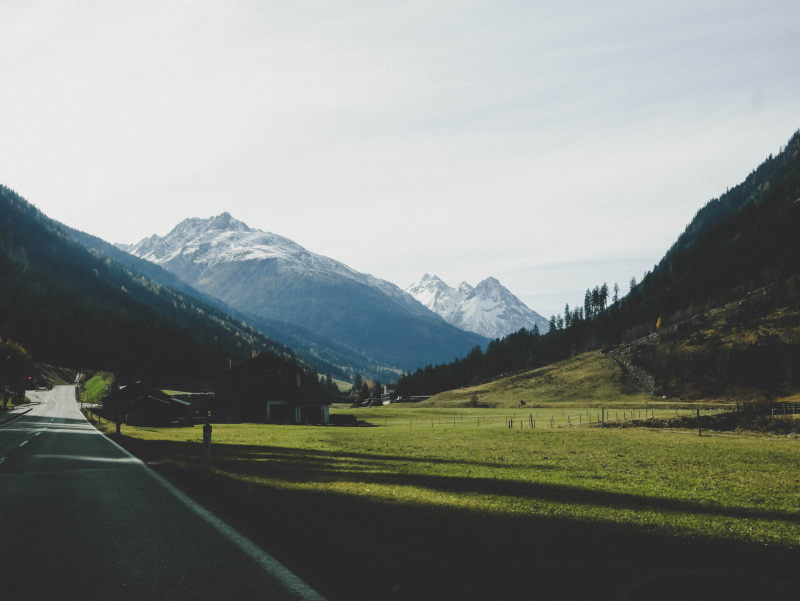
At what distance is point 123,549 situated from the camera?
9.21m

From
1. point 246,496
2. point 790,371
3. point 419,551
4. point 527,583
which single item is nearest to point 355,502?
point 246,496

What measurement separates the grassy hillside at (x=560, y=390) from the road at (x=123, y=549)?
451 feet

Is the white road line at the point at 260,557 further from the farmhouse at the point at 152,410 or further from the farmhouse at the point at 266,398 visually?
the farmhouse at the point at 152,410

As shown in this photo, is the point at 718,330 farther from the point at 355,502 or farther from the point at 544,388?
the point at 355,502

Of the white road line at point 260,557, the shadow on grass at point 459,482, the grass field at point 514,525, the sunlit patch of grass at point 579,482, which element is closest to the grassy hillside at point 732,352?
the sunlit patch of grass at point 579,482

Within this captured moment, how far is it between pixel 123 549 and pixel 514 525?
25.7ft

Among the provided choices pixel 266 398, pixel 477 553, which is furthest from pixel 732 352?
pixel 477 553

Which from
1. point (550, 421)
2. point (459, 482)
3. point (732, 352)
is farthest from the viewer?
point (732, 352)

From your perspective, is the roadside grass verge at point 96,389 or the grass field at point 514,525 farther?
the roadside grass verge at point 96,389

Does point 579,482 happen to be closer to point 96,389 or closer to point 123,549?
point 123,549

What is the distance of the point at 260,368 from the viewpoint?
93.2m

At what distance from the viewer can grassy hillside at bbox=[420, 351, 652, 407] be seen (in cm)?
15562

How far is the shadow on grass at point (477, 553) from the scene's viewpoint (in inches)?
274

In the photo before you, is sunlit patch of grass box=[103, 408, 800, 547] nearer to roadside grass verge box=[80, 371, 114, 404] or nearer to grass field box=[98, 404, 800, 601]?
grass field box=[98, 404, 800, 601]
